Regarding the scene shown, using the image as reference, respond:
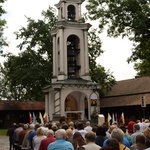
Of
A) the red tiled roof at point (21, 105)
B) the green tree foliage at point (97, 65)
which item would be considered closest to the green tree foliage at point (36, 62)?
the green tree foliage at point (97, 65)

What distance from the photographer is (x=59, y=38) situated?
27016mm

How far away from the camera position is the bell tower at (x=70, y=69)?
2564cm

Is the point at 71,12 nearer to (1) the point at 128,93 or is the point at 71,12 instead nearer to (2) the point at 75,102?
(2) the point at 75,102

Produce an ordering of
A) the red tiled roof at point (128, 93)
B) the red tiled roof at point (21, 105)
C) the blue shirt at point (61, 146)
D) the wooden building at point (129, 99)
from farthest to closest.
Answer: the red tiled roof at point (21, 105)
the red tiled roof at point (128, 93)
the wooden building at point (129, 99)
the blue shirt at point (61, 146)

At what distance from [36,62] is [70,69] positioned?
34.2ft

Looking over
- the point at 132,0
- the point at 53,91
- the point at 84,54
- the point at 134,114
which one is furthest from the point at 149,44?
the point at 134,114

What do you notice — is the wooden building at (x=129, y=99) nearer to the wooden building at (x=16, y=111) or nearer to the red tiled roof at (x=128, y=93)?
the red tiled roof at (x=128, y=93)

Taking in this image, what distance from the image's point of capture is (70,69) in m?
27.7

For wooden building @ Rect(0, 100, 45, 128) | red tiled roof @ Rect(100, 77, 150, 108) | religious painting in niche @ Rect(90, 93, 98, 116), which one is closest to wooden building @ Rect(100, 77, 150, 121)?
red tiled roof @ Rect(100, 77, 150, 108)

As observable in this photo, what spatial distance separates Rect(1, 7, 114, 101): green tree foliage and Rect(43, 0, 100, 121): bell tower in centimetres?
825

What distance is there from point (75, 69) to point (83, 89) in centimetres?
228

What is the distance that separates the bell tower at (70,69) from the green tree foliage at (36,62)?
27.1 feet

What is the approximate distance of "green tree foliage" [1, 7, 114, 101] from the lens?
1415 inches

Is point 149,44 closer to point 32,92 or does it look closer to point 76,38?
point 76,38
